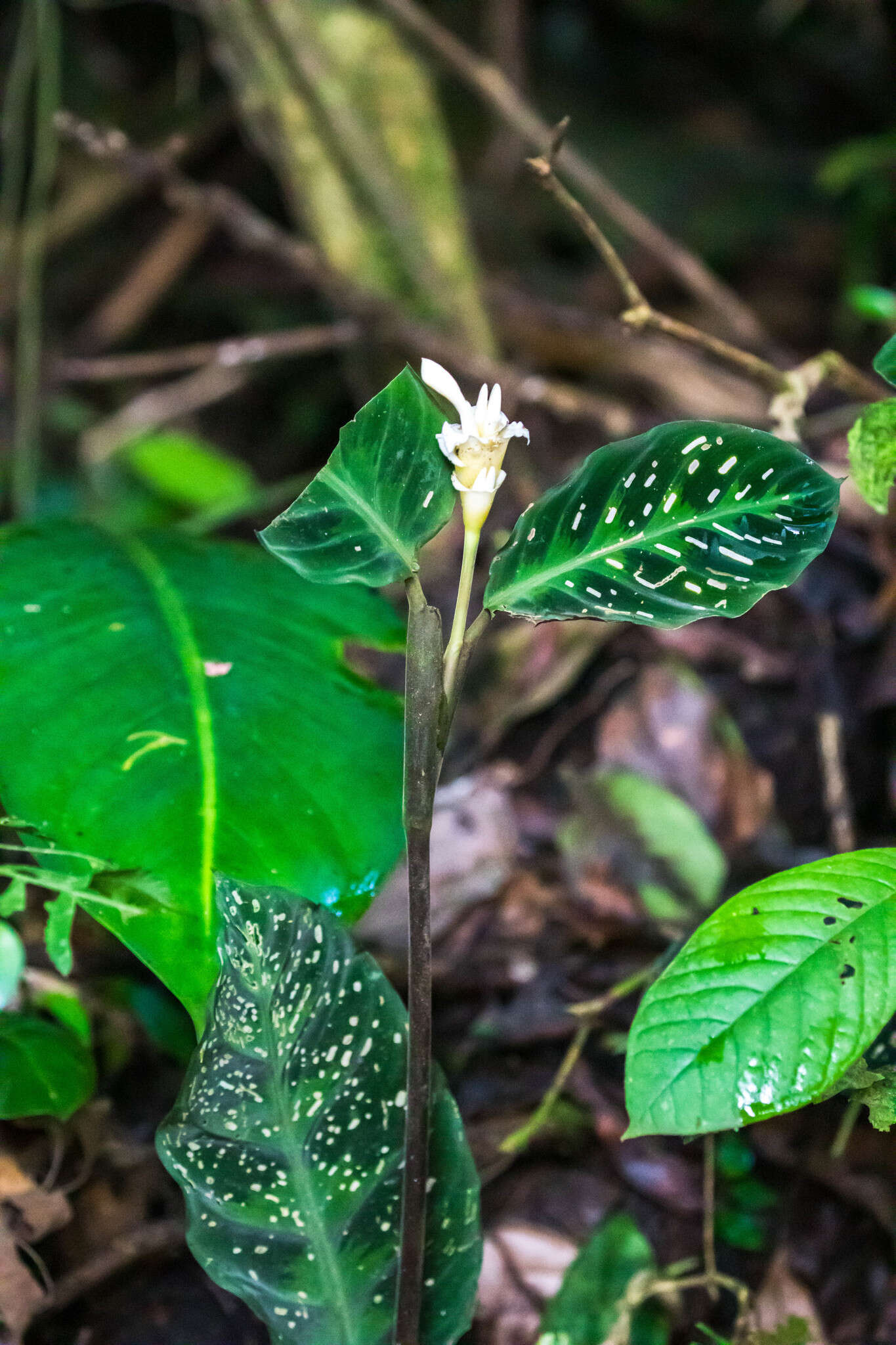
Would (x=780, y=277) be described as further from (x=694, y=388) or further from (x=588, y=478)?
(x=588, y=478)

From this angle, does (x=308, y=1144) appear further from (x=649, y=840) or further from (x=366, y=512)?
(x=649, y=840)

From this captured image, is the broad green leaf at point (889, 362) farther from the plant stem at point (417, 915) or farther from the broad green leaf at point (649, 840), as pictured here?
the broad green leaf at point (649, 840)

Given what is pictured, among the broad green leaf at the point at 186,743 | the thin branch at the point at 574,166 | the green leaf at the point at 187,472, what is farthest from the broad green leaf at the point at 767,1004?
the green leaf at the point at 187,472

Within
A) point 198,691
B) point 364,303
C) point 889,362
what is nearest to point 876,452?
point 889,362

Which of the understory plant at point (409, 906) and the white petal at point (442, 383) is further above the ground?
the white petal at point (442, 383)

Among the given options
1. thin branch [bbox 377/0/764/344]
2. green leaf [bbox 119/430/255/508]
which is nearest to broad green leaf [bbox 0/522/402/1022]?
green leaf [bbox 119/430/255/508]

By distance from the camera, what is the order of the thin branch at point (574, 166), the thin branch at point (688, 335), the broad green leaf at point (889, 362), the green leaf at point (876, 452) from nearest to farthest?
the broad green leaf at point (889, 362) < the green leaf at point (876, 452) < the thin branch at point (688, 335) < the thin branch at point (574, 166)

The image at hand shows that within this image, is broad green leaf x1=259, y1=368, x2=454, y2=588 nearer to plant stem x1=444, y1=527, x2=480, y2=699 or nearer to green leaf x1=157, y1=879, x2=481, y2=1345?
plant stem x1=444, y1=527, x2=480, y2=699
